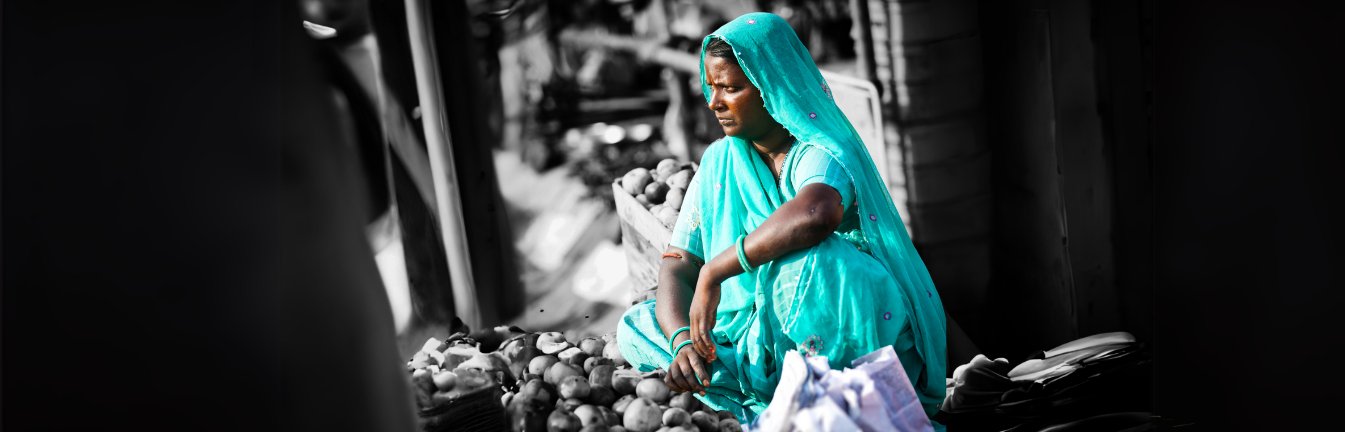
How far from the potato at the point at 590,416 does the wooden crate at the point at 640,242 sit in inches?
17.1

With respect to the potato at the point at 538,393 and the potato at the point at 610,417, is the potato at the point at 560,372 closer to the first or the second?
the potato at the point at 538,393

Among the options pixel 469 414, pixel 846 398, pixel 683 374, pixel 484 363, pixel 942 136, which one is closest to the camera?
pixel 846 398

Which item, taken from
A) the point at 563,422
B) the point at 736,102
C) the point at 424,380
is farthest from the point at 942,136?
the point at 424,380

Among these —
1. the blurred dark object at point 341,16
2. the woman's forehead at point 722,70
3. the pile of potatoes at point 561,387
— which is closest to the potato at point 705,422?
the pile of potatoes at point 561,387

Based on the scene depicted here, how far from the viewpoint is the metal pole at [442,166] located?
337 cm

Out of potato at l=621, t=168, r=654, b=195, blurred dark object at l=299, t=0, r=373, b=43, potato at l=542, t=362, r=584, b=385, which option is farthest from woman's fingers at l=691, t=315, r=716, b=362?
blurred dark object at l=299, t=0, r=373, b=43

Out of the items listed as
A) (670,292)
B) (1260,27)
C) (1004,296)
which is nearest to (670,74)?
(670,292)

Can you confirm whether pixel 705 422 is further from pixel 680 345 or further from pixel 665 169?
pixel 665 169

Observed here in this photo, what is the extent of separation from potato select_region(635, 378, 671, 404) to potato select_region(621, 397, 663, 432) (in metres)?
0.03

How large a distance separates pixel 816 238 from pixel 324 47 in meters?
1.40

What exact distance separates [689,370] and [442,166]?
94 cm

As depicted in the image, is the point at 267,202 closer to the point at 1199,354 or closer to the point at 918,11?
the point at 918,11

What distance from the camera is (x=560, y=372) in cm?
332

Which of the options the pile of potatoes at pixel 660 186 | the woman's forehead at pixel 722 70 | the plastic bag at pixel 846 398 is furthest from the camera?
the pile of potatoes at pixel 660 186
